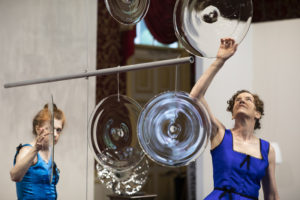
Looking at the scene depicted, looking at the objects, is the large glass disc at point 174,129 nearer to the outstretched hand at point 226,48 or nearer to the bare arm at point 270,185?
the outstretched hand at point 226,48

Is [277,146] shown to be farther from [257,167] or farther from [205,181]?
[257,167]

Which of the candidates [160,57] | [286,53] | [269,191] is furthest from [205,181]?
[160,57]

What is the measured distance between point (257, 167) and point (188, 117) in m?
1.34

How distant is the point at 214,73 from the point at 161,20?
3.08m

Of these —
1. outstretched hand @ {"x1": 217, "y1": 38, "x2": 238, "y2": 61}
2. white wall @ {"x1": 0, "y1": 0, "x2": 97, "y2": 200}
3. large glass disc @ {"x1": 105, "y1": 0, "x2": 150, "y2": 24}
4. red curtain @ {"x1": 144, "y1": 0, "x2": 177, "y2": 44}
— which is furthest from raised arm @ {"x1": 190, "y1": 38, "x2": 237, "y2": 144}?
red curtain @ {"x1": 144, "y1": 0, "x2": 177, "y2": 44}

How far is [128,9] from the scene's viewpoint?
1.91 m

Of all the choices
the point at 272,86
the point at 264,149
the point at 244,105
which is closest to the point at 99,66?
the point at 272,86

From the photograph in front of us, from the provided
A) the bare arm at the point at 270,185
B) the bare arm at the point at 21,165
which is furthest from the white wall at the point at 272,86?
the bare arm at the point at 21,165

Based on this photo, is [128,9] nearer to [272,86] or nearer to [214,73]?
[214,73]

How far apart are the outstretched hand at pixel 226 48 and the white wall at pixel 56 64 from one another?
2294mm

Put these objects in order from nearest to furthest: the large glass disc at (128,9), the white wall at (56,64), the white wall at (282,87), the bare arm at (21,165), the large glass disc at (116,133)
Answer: the large glass disc at (116,133) < the large glass disc at (128,9) < the bare arm at (21,165) < the white wall at (56,64) < the white wall at (282,87)

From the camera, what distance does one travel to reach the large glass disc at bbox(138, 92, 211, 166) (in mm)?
1463

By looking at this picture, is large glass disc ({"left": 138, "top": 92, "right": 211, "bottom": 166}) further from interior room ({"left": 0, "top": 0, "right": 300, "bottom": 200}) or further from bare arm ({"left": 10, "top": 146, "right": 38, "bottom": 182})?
interior room ({"left": 0, "top": 0, "right": 300, "bottom": 200})

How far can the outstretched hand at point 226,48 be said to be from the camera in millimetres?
1416
